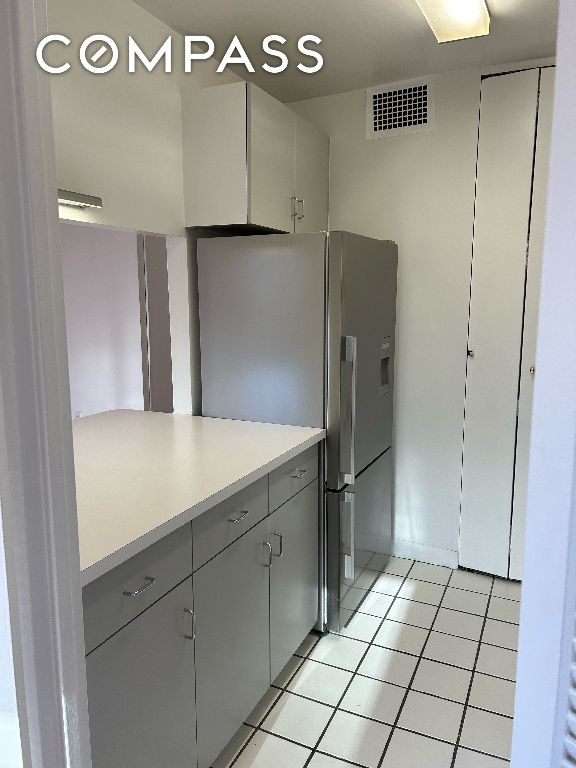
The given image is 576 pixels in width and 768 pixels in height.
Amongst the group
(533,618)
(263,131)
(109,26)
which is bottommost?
(533,618)

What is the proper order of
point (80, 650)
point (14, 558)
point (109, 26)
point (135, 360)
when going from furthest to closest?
point (135, 360) < point (109, 26) < point (80, 650) < point (14, 558)

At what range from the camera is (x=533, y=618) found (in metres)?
0.71

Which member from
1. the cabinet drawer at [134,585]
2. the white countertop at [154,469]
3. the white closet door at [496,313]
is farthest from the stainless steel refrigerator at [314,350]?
the cabinet drawer at [134,585]

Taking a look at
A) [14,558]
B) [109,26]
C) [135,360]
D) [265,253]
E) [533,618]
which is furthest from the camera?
[135,360]

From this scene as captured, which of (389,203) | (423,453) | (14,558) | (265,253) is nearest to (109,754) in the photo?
(14,558)

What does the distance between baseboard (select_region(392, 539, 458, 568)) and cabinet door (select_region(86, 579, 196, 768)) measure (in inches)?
70.4

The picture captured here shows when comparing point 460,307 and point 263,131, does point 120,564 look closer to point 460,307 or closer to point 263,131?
point 263,131

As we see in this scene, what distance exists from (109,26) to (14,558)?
6.03 feet

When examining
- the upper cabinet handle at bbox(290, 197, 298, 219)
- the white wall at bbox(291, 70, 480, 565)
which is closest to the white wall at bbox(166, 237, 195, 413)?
the upper cabinet handle at bbox(290, 197, 298, 219)

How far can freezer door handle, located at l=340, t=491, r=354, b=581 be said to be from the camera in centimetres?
226

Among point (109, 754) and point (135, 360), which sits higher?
point (135, 360)

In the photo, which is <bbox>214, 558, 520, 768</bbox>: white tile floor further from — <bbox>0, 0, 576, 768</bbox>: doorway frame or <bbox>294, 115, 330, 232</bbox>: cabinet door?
<bbox>294, 115, 330, 232</bbox>: cabinet door

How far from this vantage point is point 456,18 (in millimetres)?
1980

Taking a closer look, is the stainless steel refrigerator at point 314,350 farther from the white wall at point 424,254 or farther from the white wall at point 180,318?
the white wall at point 424,254
